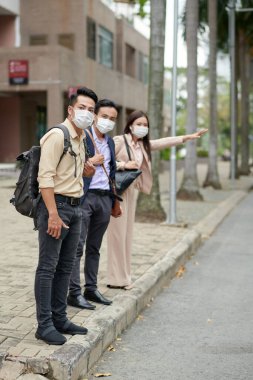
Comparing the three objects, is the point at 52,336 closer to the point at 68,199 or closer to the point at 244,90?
the point at 68,199

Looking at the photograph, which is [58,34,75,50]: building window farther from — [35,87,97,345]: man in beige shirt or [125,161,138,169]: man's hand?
[35,87,97,345]: man in beige shirt

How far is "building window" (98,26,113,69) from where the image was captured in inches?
1280

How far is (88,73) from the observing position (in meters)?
29.8

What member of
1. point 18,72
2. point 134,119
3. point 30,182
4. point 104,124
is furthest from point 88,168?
point 18,72

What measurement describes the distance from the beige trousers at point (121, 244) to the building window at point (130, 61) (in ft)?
109

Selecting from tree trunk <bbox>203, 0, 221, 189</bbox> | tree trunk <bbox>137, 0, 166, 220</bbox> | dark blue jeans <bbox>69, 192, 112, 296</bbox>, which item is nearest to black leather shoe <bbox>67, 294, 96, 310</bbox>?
dark blue jeans <bbox>69, 192, 112, 296</bbox>

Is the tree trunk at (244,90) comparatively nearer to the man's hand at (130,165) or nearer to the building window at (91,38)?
the building window at (91,38)

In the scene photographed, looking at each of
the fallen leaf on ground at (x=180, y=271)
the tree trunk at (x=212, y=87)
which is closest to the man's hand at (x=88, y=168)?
the fallen leaf on ground at (x=180, y=271)

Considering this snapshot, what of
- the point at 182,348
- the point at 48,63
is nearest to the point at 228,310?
the point at 182,348

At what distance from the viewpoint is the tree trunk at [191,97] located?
683 inches

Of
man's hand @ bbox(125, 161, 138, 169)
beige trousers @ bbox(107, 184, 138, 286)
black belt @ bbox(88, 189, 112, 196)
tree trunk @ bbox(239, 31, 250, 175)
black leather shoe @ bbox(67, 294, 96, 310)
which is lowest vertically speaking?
black leather shoe @ bbox(67, 294, 96, 310)

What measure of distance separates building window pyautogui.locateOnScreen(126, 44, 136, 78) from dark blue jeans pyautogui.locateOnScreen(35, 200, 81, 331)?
34935 mm

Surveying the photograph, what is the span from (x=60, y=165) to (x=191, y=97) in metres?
13.3

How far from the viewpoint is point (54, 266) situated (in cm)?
459
